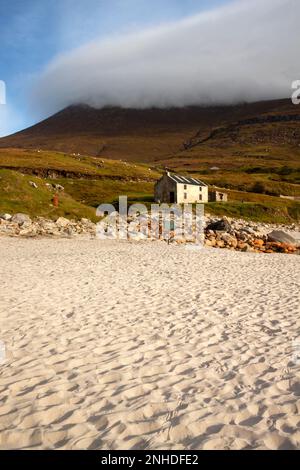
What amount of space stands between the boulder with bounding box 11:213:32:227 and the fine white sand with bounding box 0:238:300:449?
21.9 metres

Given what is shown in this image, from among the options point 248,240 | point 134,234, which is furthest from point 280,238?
point 134,234

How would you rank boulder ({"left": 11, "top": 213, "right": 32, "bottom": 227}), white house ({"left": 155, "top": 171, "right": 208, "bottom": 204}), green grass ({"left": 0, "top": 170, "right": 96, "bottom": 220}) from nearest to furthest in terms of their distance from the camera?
boulder ({"left": 11, "top": 213, "right": 32, "bottom": 227})
green grass ({"left": 0, "top": 170, "right": 96, "bottom": 220})
white house ({"left": 155, "top": 171, "right": 208, "bottom": 204})

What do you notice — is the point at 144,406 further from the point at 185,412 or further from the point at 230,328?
the point at 230,328

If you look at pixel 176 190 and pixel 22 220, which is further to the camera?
pixel 176 190

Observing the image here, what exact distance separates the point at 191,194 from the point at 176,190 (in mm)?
5004

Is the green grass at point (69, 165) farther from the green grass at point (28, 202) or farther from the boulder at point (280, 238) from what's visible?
the boulder at point (280, 238)

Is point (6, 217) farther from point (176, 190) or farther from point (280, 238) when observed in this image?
point (176, 190)

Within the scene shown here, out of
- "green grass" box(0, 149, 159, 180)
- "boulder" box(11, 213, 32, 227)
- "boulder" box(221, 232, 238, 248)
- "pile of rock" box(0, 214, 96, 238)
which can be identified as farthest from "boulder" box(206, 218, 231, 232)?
"green grass" box(0, 149, 159, 180)

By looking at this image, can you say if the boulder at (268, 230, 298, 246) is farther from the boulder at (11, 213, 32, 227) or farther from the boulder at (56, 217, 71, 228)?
the boulder at (11, 213, 32, 227)

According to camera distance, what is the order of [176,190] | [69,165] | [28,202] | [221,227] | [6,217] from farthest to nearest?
1. [69,165]
2. [176,190]
3. [221,227]
4. [28,202]
5. [6,217]

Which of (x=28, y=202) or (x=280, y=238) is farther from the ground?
(x=28, y=202)

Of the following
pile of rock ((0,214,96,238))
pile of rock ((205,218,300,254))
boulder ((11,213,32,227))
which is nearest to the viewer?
pile of rock ((205,218,300,254))

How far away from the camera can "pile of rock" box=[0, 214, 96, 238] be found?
119 feet

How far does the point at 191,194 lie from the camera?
71938 millimetres
